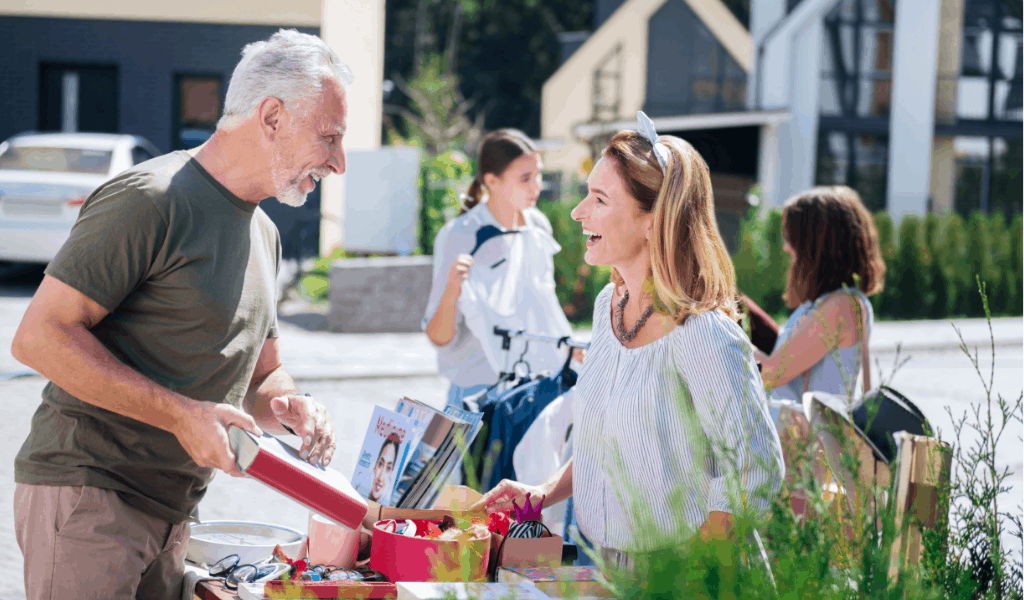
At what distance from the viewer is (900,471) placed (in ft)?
7.39

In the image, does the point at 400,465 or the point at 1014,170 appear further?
the point at 1014,170

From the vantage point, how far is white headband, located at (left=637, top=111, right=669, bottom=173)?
232 cm

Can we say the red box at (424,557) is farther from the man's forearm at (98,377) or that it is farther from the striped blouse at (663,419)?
the man's forearm at (98,377)

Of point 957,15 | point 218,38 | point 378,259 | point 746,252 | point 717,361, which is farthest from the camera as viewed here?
point 957,15

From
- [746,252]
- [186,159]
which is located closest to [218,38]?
[746,252]

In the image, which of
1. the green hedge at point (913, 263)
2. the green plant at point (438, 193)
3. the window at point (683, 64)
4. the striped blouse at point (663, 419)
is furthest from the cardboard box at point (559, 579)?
the window at point (683, 64)

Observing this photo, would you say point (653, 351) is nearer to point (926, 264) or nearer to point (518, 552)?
point (518, 552)

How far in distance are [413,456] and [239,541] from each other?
0.50m

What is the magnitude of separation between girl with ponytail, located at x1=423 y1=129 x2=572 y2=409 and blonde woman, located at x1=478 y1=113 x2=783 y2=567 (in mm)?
1914

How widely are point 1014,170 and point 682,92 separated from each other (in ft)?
30.9

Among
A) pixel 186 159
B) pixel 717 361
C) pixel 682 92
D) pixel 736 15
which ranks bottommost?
pixel 717 361

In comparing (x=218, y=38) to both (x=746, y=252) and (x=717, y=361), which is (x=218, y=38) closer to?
(x=746, y=252)

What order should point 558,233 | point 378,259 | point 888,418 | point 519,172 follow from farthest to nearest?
point 558,233 < point 378,259 < point 519,172 < point 888,418

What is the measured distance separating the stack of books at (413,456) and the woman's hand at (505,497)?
12 centimetres
